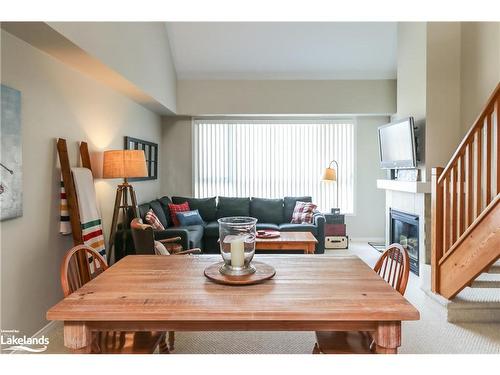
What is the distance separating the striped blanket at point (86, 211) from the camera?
106 inches

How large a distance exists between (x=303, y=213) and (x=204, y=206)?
1696 millimetres

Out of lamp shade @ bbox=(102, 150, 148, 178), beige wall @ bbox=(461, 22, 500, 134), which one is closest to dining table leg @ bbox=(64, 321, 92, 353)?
lamp shade @ bbox=(102, 150, 148, 178)

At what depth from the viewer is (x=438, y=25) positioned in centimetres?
390

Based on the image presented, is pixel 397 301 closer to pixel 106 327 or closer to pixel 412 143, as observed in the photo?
pixel 106 327

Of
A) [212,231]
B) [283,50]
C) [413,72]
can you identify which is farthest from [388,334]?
[283,50]

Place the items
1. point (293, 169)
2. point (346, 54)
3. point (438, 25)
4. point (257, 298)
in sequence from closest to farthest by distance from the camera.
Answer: point (257, 298) → point (438, 25) → point (346, 54) → point (293, 169)

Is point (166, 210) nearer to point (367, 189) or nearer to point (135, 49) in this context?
point (135, 49)

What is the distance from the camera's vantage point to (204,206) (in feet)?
17.9

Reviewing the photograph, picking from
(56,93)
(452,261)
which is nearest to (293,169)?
(452,261)

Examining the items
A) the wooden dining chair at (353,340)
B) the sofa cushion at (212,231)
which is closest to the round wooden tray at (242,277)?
the wooden dining chair at (353,340)

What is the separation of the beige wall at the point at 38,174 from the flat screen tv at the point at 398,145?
3.78 meters

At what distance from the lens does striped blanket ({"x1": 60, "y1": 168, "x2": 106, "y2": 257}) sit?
2705mm

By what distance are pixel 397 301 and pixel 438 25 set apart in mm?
3986
